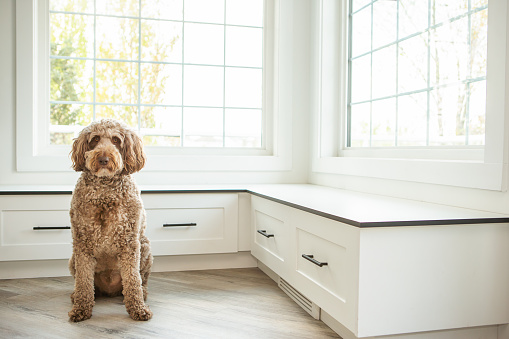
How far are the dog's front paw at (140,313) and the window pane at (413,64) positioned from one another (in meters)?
1.75

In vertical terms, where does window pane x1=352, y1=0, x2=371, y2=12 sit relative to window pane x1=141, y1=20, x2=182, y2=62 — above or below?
above

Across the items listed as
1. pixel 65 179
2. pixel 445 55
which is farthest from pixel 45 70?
pixel 445 55

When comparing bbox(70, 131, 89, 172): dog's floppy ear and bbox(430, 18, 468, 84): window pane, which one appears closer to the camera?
bbox(70, 131, 89, 172): dog's floppy ear

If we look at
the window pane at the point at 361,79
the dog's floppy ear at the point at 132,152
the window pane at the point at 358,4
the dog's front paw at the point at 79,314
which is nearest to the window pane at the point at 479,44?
the window pane at the point at 361,79

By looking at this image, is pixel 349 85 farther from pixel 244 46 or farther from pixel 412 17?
pixel 244 46

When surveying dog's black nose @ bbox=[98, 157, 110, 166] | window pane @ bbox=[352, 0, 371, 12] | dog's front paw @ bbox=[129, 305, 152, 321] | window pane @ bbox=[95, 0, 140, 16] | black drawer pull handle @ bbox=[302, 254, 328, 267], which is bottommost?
dog's front paw @ bbox=[129, 305, 152, 321]

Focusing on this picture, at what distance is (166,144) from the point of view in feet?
11.5

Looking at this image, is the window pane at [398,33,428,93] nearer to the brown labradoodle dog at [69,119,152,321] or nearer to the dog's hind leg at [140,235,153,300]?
the brown labradoodle dog at [69,119,152,321]

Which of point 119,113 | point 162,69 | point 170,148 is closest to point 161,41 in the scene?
point 162,69

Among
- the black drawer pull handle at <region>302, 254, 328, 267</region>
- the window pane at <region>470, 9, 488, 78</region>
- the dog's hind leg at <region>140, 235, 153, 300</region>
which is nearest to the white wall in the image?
the dog's hind leg at <region>140, 235, 153, 300</region>

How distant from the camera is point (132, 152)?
2.09 m

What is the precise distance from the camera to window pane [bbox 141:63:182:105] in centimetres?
345

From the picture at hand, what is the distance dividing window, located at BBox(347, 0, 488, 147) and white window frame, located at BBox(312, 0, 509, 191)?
0.07m

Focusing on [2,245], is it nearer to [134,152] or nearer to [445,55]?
[134,152]
